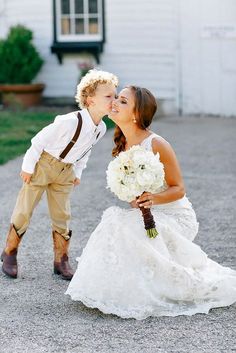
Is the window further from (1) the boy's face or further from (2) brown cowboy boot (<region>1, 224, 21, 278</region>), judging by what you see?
(1) the boy's face

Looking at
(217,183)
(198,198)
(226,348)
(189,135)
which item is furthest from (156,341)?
(189,135)

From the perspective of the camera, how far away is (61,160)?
5.41m

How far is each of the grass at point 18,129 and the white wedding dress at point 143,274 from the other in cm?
559

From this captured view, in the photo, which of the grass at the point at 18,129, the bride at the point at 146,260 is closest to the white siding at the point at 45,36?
the grass at the point at 18,129

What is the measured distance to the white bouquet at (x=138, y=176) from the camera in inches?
184

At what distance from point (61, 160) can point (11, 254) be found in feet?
2.33

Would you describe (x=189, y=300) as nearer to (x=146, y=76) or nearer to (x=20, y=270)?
(x=20, y=270)

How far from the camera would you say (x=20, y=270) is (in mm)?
5727

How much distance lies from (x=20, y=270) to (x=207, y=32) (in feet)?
32.1

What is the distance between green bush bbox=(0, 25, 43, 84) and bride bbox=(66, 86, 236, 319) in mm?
10420

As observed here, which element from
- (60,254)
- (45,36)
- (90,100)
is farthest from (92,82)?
(45,36)

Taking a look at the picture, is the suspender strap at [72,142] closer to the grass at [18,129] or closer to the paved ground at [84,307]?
the paved ground at [84,307]

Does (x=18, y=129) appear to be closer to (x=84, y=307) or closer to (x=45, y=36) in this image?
(x=45, y=36)

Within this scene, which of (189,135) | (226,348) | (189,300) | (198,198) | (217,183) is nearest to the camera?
(226,348)
